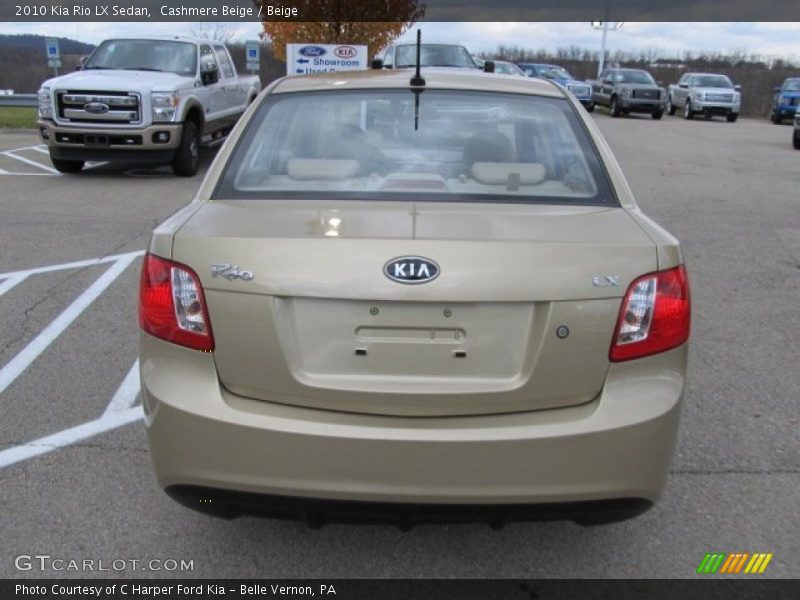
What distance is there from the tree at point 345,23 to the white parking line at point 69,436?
58.4ft

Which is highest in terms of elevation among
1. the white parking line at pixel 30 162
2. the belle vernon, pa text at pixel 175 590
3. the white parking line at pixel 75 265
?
the belle vernon, pa text at pixel 175 590

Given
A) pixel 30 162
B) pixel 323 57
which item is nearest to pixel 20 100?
pixel 30 162

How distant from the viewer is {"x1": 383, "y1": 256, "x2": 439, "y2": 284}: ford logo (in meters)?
2.29

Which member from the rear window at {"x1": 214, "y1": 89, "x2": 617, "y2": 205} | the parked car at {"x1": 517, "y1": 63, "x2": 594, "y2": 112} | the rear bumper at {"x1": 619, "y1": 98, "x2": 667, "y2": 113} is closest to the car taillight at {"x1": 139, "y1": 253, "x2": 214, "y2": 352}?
the rear window at {"x1": 214, "y1": 89, "x2": 617, "y2": 205}

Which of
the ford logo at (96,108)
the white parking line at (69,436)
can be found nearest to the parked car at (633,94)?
the ford logo at (96,108)

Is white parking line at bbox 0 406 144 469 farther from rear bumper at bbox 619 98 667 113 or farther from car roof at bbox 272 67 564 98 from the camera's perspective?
rear bumper at bbox 619 98 667 113

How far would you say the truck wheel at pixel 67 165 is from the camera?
1239 cm

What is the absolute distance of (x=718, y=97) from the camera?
3100cm

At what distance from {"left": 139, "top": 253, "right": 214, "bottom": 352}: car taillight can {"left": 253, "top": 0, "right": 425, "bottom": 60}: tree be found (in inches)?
744

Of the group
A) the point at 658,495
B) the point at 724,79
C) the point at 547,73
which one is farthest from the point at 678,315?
the point at 724,79

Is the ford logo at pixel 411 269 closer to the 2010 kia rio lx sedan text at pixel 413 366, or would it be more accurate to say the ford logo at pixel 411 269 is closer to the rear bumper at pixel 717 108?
the 2010 kia rio lx sedan text at pixel 413 366

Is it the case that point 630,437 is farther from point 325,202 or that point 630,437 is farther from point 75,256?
point 75,256

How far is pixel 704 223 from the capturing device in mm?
9453

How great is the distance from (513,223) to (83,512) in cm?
209
